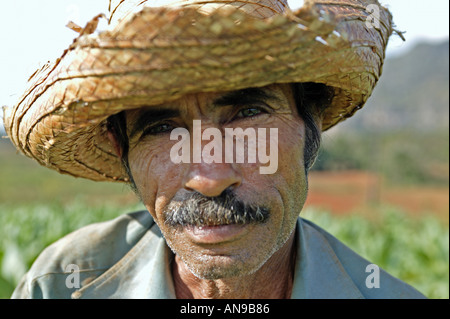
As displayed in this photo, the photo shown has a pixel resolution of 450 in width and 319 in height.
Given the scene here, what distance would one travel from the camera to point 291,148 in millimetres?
1810

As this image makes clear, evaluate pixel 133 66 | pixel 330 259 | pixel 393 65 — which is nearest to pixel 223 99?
pixel 133 66

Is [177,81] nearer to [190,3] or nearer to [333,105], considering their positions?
[190,3]

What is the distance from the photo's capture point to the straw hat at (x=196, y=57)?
133 centimetres

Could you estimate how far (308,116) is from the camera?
195 cm

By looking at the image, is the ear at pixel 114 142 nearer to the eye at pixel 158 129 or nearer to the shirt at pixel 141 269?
the eye at pixel 158 129

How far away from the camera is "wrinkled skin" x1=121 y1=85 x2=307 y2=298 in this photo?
166 centimetres

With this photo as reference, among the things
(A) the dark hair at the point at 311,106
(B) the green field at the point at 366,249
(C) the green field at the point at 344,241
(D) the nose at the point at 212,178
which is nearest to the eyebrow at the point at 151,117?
(D) the nose at the point at 212,178

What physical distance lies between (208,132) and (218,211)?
0.95 feet

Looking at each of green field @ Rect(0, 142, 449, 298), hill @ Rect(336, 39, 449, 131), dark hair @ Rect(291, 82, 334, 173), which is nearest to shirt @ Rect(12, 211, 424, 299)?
green field @ Rect(0, 142, 449, 298)

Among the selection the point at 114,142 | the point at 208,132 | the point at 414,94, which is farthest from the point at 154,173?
the point at 414,94

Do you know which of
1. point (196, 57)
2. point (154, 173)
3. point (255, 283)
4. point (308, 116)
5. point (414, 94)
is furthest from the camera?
point (414, 94)

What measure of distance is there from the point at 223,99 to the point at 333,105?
62cm

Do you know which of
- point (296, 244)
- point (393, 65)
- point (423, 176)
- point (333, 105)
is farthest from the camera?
point (393, 65)

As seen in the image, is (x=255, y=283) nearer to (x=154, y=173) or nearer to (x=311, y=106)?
(x=154, y=173)
